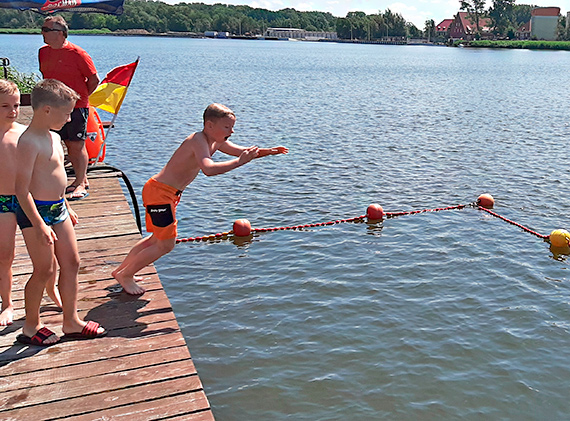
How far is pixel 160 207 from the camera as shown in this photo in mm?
5738

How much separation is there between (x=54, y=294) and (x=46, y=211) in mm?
993

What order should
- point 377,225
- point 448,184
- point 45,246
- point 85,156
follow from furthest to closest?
point 448,184 < point 377,225 < point 85,156 < point 45,246

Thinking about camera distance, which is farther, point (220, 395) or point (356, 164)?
point (356, 164)

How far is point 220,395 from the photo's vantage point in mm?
6082

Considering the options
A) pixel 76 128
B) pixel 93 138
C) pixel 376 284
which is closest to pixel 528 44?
pixel 93 138

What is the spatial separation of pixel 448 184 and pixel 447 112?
49.4 ft

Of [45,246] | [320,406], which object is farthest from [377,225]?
[45,246]

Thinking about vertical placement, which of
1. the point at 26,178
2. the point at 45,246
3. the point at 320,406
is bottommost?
the point at 320,406

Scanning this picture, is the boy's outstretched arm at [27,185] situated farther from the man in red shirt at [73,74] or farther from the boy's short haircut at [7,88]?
the man in red shirt at [73,74]

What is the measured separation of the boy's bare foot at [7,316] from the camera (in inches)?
196

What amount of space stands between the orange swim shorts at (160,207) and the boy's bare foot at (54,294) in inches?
38.2

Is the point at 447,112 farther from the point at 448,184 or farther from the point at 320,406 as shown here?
the point at 320,406

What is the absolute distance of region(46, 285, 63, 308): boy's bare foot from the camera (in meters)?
5.13

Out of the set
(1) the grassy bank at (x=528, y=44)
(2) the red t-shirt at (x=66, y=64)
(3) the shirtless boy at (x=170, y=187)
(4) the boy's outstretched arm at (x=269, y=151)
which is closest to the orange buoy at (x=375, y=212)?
(2) the red t-shirt at (x=66, y=64)
